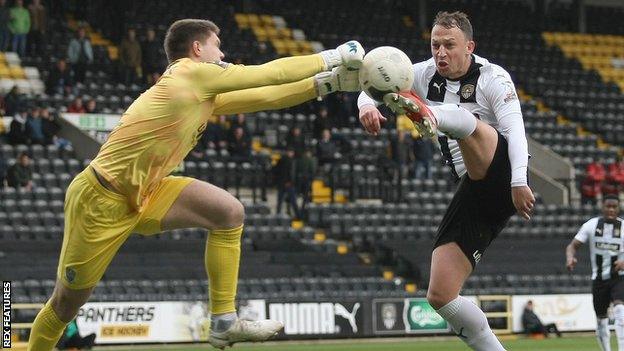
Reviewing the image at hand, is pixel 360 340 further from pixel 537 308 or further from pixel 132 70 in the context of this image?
pixel 132 70

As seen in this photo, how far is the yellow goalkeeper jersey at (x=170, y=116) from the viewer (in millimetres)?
7984

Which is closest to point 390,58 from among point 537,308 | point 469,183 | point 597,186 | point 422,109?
point 422,109

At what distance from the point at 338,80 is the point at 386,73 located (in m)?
0.46

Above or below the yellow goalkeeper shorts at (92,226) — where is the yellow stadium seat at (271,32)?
above

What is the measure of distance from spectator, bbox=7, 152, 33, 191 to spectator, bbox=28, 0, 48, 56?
5.36 m

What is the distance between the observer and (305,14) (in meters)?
34.2

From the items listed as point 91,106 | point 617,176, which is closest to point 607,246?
point 91,106

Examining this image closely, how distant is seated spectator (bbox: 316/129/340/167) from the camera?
2627cm

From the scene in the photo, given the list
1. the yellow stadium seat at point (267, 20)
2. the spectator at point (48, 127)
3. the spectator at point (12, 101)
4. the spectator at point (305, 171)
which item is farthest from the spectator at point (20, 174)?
the yellow stadium seat at point (267, 20)

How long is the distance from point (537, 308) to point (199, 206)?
15371 millimetres

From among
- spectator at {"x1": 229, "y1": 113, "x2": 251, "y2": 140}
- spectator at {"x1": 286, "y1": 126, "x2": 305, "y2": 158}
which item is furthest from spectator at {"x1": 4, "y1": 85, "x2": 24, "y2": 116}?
spectator at {"x1": 286, "y1": 126, "x2": 305, "y2": 158}

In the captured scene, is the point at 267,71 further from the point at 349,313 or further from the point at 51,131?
the point at 51,131

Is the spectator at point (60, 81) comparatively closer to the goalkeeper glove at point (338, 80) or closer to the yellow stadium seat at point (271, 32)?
the yellow stadium seat at point (271, 32)

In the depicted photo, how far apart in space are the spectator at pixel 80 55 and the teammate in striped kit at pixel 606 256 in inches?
549
